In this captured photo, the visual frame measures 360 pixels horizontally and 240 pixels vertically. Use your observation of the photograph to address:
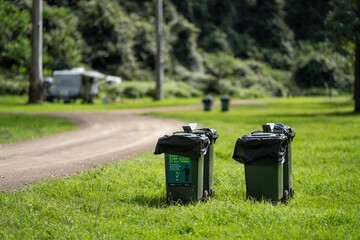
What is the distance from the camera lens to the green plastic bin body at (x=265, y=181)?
9055 millimetres

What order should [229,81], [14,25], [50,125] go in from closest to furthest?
[50,125]
[14,25]
[229,81]

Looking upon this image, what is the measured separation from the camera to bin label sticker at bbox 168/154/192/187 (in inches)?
356

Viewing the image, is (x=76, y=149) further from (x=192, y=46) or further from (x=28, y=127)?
(x=192, y=46)

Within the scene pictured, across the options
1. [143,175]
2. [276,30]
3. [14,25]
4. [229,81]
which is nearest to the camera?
[143,175]

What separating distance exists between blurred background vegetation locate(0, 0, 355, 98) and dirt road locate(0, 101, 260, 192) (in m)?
19.1

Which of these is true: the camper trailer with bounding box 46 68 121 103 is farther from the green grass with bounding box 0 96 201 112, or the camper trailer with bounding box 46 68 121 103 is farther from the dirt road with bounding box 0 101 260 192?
the dirt road with bounding box 0 101 260 192

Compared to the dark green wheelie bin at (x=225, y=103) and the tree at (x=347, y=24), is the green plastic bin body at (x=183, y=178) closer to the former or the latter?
the tree at (x=347, y=24)

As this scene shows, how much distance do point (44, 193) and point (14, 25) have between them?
37.4 metres

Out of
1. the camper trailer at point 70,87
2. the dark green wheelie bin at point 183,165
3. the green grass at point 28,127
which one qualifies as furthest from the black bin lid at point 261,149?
the camper trailer at point 70,87

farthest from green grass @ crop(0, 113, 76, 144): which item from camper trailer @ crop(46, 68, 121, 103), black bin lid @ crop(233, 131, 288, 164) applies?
camper trailer @ crop(46, 68, 121, 103)

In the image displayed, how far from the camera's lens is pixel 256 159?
902 centimetres

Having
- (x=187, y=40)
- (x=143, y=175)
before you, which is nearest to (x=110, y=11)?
(x=187, y=40)

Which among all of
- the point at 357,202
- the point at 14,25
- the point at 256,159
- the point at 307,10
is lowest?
the point at 357,202

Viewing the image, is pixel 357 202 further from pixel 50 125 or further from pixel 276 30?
pixel 276 30
